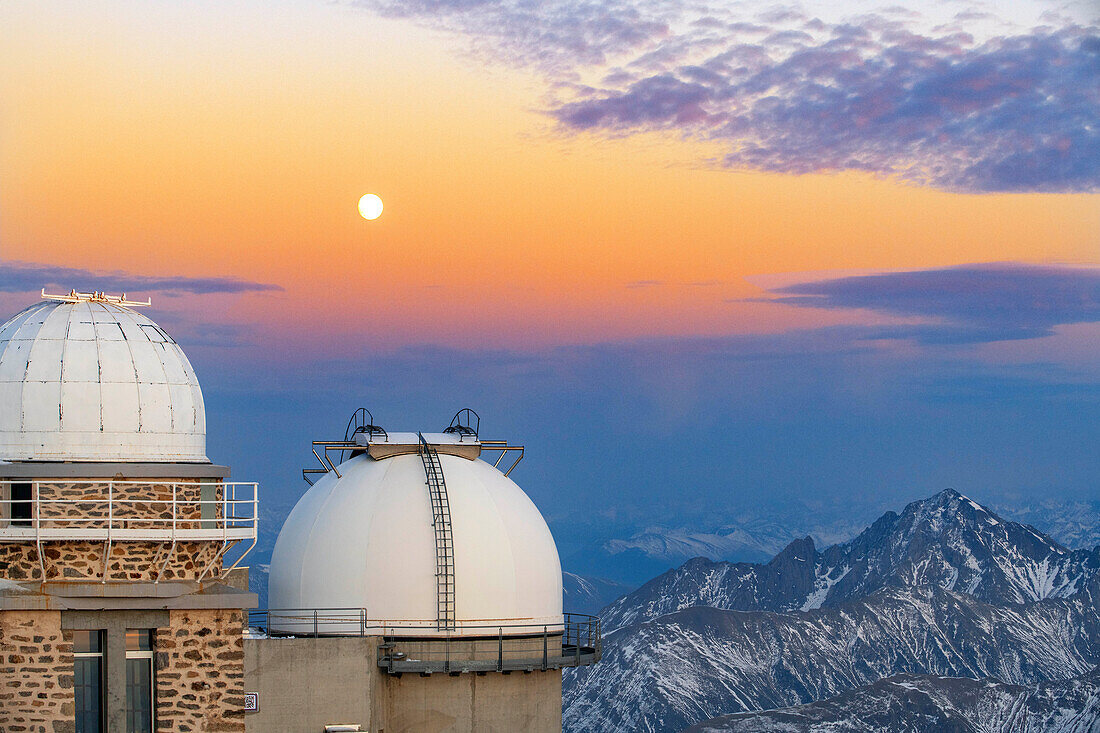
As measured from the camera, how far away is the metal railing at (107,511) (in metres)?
25.9

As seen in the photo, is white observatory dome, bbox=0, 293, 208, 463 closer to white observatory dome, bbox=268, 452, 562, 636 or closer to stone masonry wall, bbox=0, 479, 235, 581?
stone masonry wall, bbox=0, 479, 235, 581

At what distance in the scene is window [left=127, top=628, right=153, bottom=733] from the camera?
87.1 feet

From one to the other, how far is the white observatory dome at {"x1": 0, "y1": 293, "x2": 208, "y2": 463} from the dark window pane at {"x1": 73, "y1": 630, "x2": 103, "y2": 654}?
9.49 ft

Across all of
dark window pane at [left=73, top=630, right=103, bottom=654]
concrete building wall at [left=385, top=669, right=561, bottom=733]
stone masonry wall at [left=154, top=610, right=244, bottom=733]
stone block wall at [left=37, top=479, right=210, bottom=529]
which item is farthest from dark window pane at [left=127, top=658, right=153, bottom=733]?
concrete building wall at [left=385, top=669, right=561, bottom=733]

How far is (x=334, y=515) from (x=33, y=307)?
35.4 ft

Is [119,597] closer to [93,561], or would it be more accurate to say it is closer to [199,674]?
[93,561]

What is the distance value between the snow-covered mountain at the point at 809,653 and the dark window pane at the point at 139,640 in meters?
114

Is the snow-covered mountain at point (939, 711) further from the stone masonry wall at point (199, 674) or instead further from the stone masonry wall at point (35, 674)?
the stone masonry wall at point (35, 674)

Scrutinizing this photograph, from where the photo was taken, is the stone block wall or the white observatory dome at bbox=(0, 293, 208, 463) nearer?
the stone block wall

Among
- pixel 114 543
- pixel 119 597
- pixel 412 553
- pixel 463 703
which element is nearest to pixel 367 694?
pixel 463 703

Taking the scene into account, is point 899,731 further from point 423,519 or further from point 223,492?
point 223,492

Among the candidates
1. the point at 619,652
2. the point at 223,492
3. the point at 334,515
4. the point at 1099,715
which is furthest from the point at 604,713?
the point at 223,492

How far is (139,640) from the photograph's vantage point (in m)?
26.8

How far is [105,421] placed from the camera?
2683 cm
